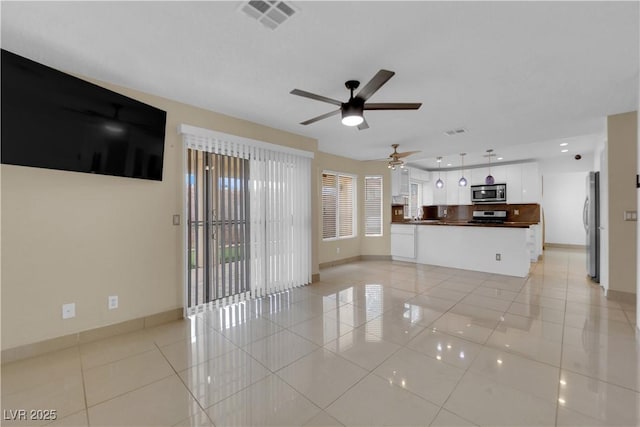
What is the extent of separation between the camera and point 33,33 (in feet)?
7.13

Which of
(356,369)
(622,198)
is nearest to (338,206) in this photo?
(356,369)

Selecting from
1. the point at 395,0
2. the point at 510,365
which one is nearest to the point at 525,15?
the point at 395,0

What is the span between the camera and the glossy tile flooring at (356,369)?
182 cm

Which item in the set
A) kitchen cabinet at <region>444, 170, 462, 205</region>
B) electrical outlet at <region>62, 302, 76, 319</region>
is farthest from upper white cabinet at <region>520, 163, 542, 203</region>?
electrical outlet at <region>62, 302, 76, 319</region>

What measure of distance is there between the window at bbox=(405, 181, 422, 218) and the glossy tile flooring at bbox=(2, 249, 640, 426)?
5.20 metres

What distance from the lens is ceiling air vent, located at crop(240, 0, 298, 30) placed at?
1.86m

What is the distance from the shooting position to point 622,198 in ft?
13.2

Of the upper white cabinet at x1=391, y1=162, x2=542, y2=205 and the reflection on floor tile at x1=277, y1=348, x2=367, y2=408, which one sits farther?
the upper white cabinet at x1=391, y1=162, x2=542, y2=205

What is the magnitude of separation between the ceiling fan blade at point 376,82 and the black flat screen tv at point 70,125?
2.39 m

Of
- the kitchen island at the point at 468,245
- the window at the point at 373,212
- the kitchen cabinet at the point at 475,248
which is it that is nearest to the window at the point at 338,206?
the window at the point at 373,212

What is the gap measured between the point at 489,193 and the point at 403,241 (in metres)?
3.44

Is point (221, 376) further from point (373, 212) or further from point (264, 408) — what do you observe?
point (373, 212)

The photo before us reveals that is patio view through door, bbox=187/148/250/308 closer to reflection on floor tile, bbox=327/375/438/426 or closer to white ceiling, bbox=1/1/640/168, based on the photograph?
white ceiling, bbox=1/1/640/168

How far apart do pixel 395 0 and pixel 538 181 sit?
811cm
